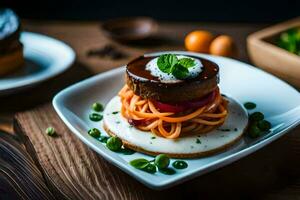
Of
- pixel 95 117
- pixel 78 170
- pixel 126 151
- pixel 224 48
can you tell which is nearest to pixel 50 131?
pixel 95 117

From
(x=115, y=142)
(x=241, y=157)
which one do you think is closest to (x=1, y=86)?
(x=115, y=142)

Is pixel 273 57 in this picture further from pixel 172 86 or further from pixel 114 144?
pixel 114 144

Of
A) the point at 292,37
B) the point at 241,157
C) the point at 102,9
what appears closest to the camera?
the point at 241,157

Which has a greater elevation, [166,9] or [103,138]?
[103,138]

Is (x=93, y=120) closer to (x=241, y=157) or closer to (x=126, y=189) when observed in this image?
(x=126, y=189)

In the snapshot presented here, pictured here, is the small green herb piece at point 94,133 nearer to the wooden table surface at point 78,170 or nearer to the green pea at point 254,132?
the wooden table surface at point 78,170
